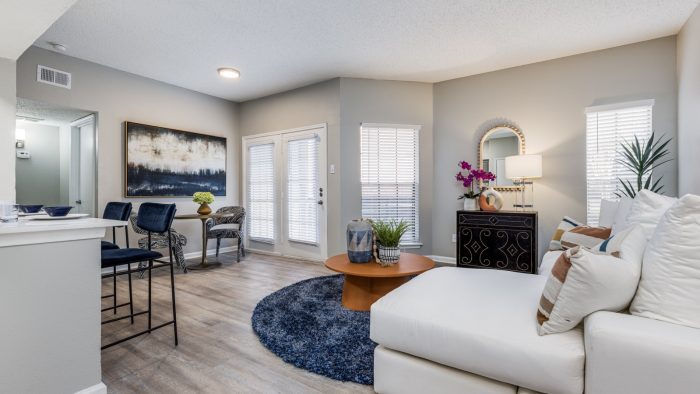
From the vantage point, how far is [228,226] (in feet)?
17.3

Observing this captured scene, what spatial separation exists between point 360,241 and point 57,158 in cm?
550

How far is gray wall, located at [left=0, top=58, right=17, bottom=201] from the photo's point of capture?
9.36 feet

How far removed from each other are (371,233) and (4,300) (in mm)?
2227

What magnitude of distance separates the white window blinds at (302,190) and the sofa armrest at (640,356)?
13.1 feet

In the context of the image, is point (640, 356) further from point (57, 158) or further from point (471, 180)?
point (57, 158)

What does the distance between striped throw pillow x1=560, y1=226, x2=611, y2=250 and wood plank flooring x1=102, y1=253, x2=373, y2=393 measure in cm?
200

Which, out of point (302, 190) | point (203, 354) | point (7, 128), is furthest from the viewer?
point (302, 190)

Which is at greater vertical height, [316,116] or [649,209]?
[316,116]

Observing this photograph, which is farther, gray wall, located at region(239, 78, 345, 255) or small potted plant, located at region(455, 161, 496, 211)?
gray wall, located at region(239, 78, 345, 255)

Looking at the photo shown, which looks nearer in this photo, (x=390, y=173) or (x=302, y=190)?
(x=390, y=173)

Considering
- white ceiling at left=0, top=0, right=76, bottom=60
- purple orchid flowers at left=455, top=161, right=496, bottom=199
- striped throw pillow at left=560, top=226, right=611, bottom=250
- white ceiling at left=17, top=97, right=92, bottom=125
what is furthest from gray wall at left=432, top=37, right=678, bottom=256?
white ceiling at left=17, top=97, right=92, bottom=125

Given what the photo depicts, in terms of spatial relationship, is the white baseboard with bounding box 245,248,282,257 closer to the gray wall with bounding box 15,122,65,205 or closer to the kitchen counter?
the gray wall with bounding box 15,122,65,205

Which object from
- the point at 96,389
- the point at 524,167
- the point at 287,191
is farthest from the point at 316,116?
the point at 96,389

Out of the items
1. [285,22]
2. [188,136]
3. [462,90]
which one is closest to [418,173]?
[462,90]
